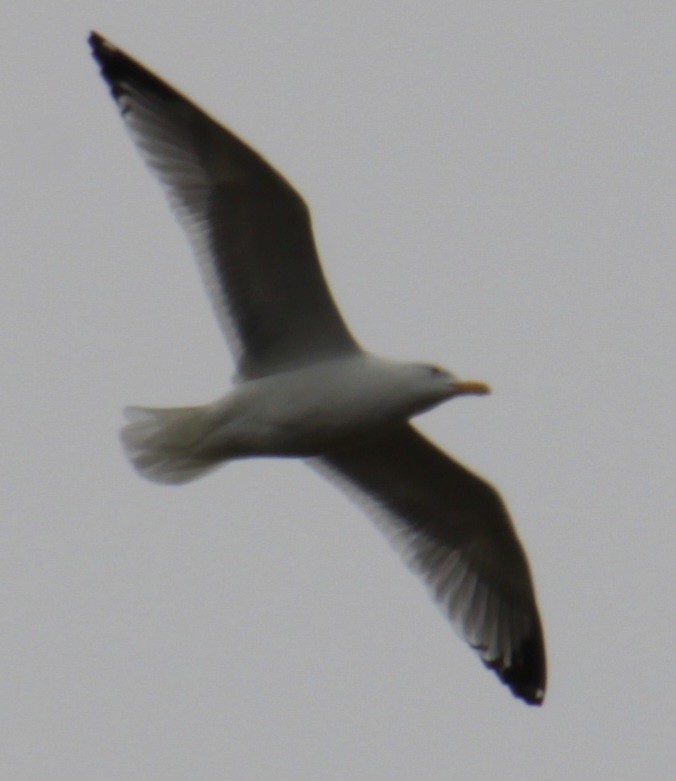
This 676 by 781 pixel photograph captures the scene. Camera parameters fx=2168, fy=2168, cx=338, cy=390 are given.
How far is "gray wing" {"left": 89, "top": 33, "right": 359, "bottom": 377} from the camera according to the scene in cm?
895

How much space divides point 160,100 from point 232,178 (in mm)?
437

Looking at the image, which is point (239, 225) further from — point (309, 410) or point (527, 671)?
point (527, 671)

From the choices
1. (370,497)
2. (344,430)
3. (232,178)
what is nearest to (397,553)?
(370,497)

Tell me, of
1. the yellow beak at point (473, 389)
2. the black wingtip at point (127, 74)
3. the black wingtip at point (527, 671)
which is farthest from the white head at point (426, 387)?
the black wingtip at point (527, 671)

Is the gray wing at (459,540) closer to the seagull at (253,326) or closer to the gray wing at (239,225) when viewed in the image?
the seagull at (253,326)

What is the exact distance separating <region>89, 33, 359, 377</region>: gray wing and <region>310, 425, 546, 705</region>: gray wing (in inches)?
31.6

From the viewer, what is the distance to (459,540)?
10102 millimetres

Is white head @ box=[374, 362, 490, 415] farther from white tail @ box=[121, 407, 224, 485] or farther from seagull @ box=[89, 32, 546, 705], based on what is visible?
white tail @ box=[121, 407, 224, 485]

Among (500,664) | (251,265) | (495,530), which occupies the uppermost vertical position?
(251,265)

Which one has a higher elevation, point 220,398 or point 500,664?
point 220,398

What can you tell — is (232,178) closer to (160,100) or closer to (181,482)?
(160,100)

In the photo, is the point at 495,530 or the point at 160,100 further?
the point at 495,530

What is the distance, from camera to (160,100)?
353 inches

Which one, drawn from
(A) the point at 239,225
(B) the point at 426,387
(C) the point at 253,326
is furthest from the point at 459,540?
(A) the point at 239,225
